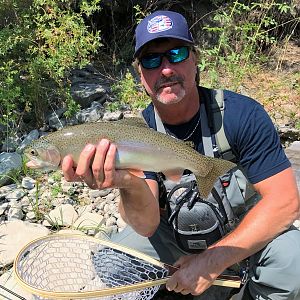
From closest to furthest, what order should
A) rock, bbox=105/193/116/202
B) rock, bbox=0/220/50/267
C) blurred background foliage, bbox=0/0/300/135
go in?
rock, bbox=0/220/50/267 < rock, bbox=105/193/116/202 < blurred background foliage, bbox=0/0/300/135

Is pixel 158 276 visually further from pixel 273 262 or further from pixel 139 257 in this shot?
pixel 273 262

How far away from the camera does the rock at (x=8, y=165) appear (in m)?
5.17

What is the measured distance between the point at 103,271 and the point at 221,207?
0.99 metres

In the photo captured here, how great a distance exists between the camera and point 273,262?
2.91m

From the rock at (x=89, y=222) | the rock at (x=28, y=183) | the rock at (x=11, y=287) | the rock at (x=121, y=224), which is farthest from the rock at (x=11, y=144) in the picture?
the rock at (x=11, y=287)

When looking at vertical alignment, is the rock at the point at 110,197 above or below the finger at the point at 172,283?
below

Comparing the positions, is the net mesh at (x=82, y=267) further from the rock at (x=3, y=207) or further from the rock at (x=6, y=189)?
the rock at (x=6, y=189)

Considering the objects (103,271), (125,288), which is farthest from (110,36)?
(125,288)

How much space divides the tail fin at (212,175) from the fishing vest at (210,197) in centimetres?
Answer: 24

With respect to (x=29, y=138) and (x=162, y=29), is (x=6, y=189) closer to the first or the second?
(x=29, y=138)

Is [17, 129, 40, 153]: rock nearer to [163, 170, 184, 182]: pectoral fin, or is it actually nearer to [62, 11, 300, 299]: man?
[62, 11, 300, 299]: man

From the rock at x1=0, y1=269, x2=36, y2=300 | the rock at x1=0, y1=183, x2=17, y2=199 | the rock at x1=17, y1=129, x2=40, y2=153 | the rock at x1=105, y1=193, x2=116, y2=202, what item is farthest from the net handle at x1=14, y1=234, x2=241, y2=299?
the rock at x1=17, y1=129, x2=40, y2=153

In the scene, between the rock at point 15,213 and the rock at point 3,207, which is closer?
the rock at point 15,213

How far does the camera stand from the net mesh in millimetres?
3113
